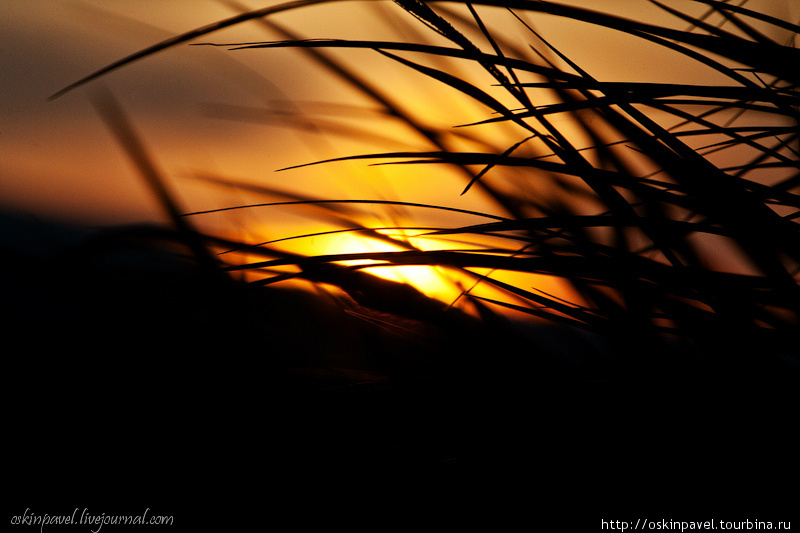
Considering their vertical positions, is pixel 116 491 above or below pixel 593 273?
below

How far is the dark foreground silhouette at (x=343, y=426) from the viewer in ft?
0.71

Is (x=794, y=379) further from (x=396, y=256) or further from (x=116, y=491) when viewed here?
(x=116, y=491)

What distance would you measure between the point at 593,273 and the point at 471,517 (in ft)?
0.44

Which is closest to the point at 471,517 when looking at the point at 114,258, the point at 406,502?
the point at 406,502

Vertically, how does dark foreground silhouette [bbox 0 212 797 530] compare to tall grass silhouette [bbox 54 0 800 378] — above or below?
below

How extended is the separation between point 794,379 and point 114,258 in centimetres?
41

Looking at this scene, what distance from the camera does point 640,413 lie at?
0.24 m

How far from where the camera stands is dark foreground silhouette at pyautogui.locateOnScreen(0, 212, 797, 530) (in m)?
0.22

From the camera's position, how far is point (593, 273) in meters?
0.20

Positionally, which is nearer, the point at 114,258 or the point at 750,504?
the point at 750,504

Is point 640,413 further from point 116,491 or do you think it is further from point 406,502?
point 116,491

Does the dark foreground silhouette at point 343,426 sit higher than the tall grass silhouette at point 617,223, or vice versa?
the tall grass silhouette at point 617,223

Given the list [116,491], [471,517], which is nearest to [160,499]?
[116,491]

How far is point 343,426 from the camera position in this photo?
0.83ft
